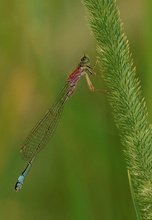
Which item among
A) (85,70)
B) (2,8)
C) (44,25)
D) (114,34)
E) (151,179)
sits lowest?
(151,179)

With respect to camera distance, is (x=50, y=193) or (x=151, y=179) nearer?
(x=151, y=179)

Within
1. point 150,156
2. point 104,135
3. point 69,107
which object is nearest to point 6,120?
point 69,107

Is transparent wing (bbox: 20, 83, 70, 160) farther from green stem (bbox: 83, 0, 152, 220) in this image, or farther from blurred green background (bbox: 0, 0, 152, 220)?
green stem (bbox: 83, 0, 152, 220)

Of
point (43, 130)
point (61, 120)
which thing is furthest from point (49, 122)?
point (61, 120)

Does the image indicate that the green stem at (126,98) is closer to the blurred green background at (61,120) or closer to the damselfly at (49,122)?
the blurred green background at (61,120)

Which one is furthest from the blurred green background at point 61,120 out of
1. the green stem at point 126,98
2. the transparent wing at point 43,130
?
the green stem at point 126,98

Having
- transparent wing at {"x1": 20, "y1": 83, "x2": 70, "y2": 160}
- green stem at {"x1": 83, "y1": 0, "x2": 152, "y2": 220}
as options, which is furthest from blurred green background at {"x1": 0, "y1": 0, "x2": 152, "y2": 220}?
green stem at {"x1": 83, "y1": 0, "x2": 152, "y2": 220}

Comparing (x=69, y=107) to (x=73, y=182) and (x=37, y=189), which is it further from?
(x=37, y=189)
